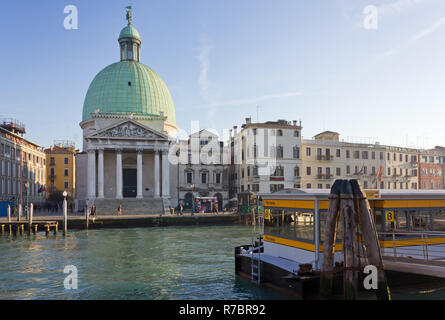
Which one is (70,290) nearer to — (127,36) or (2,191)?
(2,191)

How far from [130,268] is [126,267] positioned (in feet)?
1.05

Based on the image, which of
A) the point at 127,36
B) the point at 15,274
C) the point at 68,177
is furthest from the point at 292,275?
the point at 68,177

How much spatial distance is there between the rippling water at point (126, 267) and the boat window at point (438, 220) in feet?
19.6

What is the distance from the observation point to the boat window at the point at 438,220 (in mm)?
14602

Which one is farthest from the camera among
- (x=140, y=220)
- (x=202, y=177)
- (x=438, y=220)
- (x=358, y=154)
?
(x=358, y=154)

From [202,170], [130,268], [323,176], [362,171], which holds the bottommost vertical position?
[130,268]

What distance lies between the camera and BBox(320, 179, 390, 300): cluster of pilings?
35.7 feet

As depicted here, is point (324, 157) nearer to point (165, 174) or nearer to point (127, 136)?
point (165, 174)

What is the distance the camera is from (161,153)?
52.8m

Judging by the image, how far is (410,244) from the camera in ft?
46.1

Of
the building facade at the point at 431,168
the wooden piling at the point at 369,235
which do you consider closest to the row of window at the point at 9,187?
the wooden piling at the point at 369,235

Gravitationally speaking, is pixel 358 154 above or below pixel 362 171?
above

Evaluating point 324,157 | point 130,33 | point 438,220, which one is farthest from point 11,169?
point 438,220
